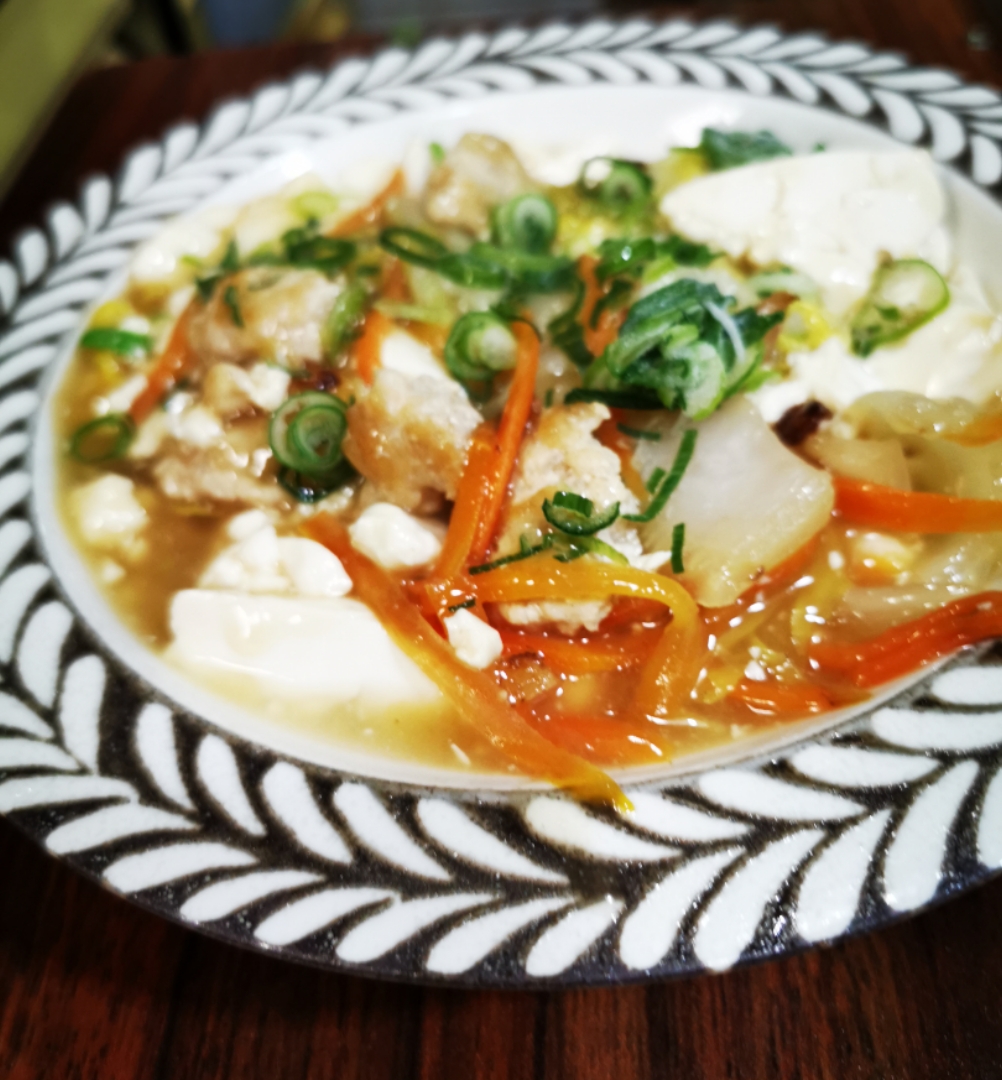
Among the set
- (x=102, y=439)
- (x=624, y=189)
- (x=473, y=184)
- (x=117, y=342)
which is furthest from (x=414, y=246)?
Result: (x=102, y=439)

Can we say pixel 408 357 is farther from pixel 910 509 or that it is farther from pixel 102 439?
pixel 910 509

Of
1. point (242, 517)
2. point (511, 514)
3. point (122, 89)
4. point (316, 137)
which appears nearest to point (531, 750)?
point (511, 514)

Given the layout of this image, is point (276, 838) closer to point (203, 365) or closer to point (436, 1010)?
point (436, 1010)

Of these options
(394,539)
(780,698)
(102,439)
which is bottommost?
(780,698)

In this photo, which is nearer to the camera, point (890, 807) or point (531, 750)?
point (890, 807)

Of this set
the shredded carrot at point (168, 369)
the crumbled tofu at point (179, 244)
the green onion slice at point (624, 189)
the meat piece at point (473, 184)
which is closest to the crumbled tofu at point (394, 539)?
the shredded carrot at point (168, 369)

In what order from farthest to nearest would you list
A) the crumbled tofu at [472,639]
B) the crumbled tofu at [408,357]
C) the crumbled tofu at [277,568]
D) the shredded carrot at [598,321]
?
1. the crumbled tofu at [408,357]
2. the shredded carrot at [598,321]
3. the crumbled tofu at [277,568]
4. the crumbled tofu at [472,639]

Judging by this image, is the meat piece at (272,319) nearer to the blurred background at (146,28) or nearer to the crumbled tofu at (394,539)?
the crumbled tofu at (394,539)
